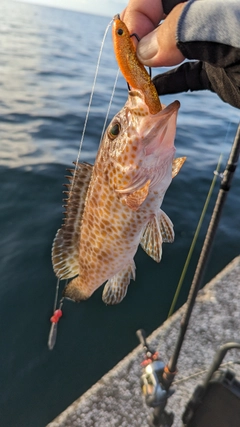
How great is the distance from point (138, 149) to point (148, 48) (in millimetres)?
655

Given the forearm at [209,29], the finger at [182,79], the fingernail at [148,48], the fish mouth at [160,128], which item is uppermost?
the forearm at [209,29]

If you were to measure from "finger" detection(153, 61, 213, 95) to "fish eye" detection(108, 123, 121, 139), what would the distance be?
938 millimetres

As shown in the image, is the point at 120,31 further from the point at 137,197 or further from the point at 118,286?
the point at 118,286

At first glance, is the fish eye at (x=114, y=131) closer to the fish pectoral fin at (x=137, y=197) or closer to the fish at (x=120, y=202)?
the fish at (x=120, y=202)

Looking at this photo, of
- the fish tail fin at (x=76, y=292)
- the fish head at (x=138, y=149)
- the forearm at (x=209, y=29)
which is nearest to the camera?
the forearm at (x=209, y=29)

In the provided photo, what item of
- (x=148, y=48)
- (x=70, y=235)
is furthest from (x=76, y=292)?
(x=148, y=48)

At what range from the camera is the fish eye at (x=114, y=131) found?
2.26 metres

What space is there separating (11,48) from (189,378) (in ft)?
83.0

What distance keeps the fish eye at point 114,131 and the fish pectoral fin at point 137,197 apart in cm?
44

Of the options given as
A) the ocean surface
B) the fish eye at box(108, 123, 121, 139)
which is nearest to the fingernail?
the fish eye at box(108, 123, 121, 139)

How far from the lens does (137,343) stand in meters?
4.29

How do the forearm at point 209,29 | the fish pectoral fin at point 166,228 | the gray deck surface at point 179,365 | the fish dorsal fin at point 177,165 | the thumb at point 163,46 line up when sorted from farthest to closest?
the gray deck surface at point 179,365
the fish pectoral fin at point 166,228
the fish dorsal fin at point 177,165
the thumb at point 163,46
the forearm at point 209,29

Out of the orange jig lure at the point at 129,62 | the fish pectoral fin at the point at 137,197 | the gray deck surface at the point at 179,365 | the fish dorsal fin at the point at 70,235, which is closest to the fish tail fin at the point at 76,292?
the fish dorsal fin at the point at 70,235

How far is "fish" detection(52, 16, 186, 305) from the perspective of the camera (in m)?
2.06
